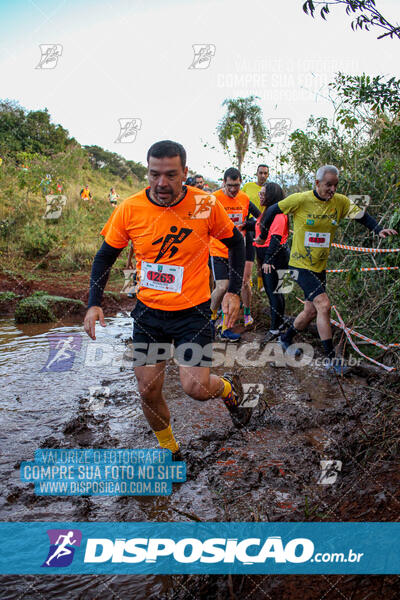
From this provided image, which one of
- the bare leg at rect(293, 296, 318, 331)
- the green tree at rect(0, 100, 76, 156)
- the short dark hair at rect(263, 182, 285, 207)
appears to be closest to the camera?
the bare leg at rect(293, 296, 318, 331)

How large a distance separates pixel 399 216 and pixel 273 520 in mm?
3406

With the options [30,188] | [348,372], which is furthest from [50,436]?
[30,188]

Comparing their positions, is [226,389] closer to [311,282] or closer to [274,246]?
[311,282]

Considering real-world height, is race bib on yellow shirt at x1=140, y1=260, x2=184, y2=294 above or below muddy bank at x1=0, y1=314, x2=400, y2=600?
above

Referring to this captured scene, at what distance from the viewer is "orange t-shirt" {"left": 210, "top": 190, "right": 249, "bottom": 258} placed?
20.3 feet

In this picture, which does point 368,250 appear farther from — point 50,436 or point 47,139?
point 47,139

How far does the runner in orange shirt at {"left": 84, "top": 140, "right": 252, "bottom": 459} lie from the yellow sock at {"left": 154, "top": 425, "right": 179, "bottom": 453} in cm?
2

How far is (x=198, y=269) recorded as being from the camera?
296 cm

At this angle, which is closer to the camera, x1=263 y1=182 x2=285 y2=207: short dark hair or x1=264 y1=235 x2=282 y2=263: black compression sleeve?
x1=264 y1=235 x2=282 y2=263: black compression sleeve

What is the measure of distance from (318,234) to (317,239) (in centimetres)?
6

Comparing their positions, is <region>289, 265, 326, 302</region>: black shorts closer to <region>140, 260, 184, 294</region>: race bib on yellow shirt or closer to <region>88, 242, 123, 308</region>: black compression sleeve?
<region>140, 260, 184, 294</region>: race bib on yellow shirt

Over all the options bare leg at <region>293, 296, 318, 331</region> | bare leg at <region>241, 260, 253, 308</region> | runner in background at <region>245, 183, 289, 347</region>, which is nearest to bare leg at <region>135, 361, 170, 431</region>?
bare leg at <region>293, 296, 318, 331</region>

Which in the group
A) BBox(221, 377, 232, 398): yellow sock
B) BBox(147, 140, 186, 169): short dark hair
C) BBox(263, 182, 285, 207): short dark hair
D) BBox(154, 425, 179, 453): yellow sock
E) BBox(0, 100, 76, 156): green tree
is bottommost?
BBox(154, 425, 179, 453): yellow sock

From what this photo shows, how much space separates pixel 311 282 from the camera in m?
5.00
